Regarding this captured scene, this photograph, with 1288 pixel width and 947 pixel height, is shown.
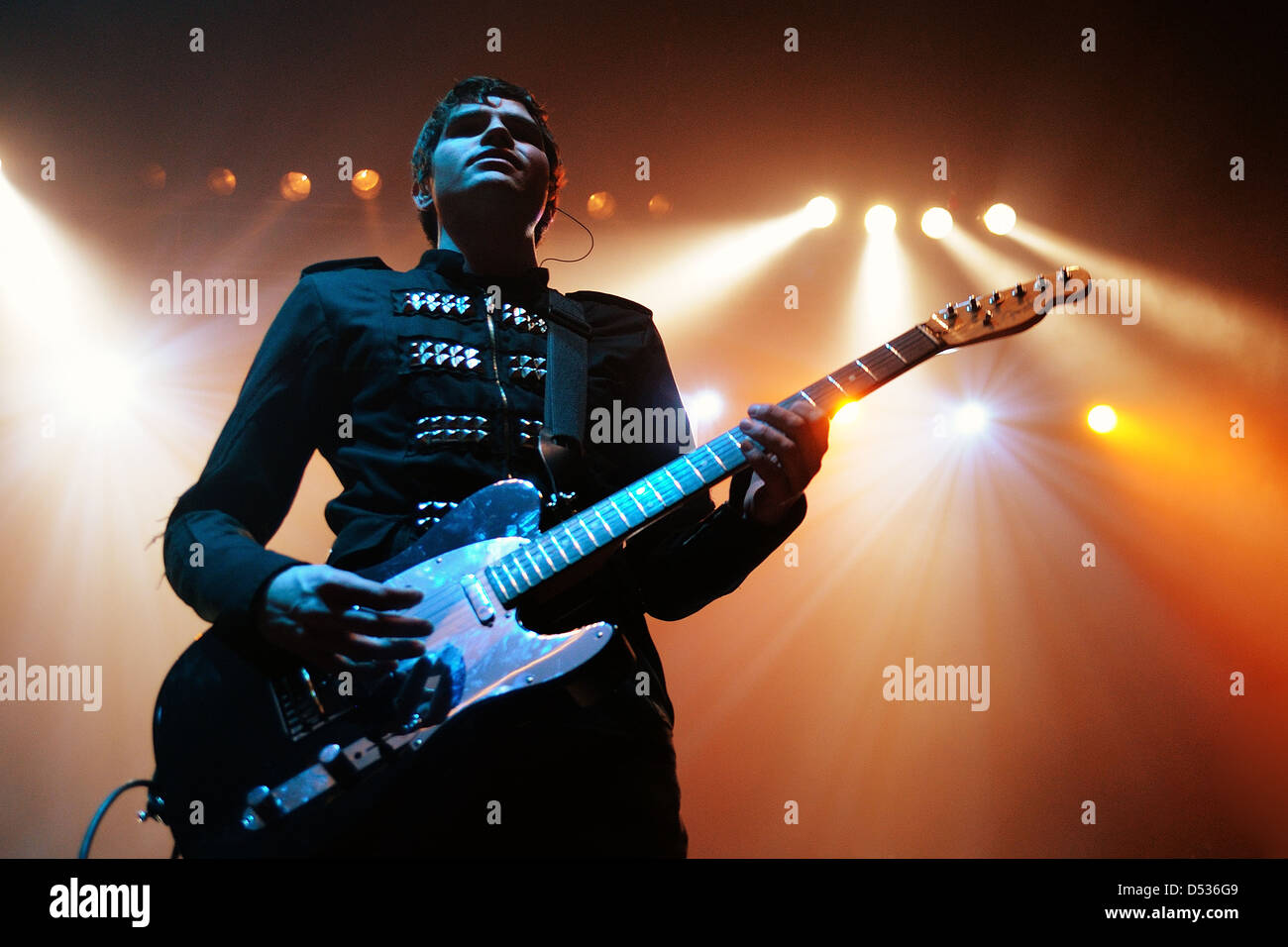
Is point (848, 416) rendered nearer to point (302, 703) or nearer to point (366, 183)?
point (366, 183)

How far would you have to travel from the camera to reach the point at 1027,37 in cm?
377

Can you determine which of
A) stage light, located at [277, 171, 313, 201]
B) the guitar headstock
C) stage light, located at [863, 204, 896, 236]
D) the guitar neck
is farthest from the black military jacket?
stage light, located at [863, 204, 896, 236]

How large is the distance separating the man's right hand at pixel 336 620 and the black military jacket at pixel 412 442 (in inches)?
4.9

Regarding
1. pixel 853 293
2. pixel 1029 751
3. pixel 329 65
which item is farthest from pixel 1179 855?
pixel 329 65

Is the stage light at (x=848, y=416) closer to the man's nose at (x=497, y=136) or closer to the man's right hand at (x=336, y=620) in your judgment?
the man's nose at (x=497, y=136)

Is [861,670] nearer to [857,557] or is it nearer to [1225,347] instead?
[857,557]

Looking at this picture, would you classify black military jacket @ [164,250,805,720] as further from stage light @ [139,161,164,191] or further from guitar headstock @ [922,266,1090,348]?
stage light @ [139,161,164,191]

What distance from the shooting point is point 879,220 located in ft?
14.0

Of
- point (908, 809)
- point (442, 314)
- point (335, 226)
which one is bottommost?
point (908, 809)

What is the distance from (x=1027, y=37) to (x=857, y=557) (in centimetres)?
256

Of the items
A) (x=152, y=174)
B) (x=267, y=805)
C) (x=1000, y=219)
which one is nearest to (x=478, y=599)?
(x=267, y=805)

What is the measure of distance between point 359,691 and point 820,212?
11.8ft

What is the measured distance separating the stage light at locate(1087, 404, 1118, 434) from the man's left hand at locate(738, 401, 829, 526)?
10.7ft
